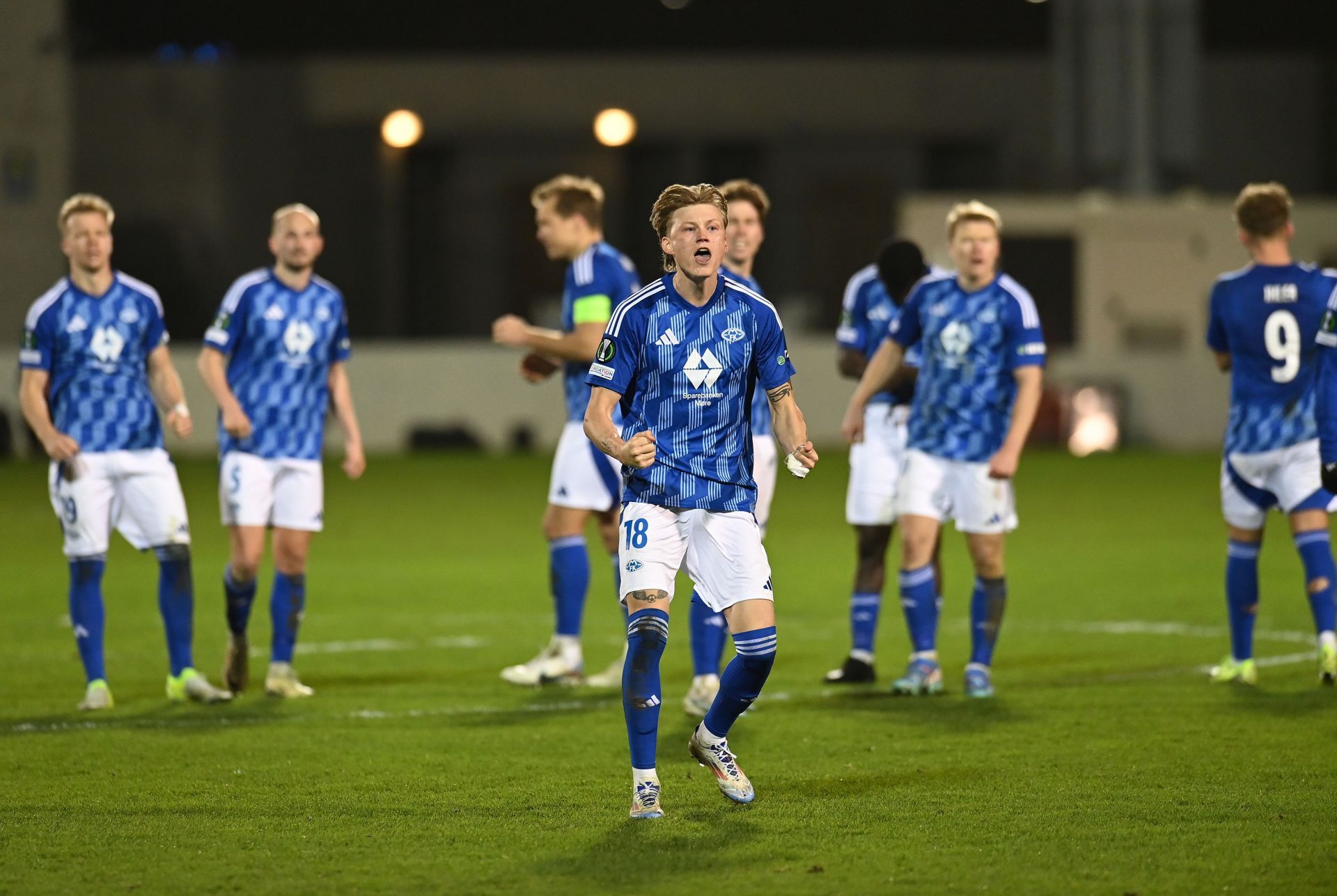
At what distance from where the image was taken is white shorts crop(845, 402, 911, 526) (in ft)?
28.1

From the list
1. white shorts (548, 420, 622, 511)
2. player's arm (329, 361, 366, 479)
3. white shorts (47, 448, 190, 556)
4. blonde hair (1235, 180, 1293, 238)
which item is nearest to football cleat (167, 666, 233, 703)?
white shorts (47, 448, 190, 556)

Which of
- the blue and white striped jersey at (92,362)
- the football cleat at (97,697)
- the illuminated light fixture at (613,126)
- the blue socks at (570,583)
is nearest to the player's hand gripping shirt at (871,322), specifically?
the blue socks at (570,583)

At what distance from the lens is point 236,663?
821 centimetres

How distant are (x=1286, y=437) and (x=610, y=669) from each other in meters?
3.24

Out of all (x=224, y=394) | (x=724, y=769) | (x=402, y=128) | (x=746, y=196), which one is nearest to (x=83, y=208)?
(x=224, y=394)

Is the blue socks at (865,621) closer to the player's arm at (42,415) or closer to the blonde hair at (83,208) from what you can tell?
the player's arm at (42,415)

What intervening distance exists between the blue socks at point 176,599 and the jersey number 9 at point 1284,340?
4.83 metres

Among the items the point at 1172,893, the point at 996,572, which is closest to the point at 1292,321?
the point at 996,572

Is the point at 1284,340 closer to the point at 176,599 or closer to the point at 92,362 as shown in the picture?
the point at 176,599

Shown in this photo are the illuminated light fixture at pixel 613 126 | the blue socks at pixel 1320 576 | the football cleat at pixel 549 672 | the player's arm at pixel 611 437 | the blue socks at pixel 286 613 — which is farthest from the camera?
the illuminated light fixture at pixel 613 126

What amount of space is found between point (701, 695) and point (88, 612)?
8.77 ft

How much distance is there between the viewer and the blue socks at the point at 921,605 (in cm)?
819

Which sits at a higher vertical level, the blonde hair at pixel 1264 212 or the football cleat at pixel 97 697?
the blonde hair at pixel 1264 212

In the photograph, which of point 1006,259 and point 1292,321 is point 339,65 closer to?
point 1006,259
